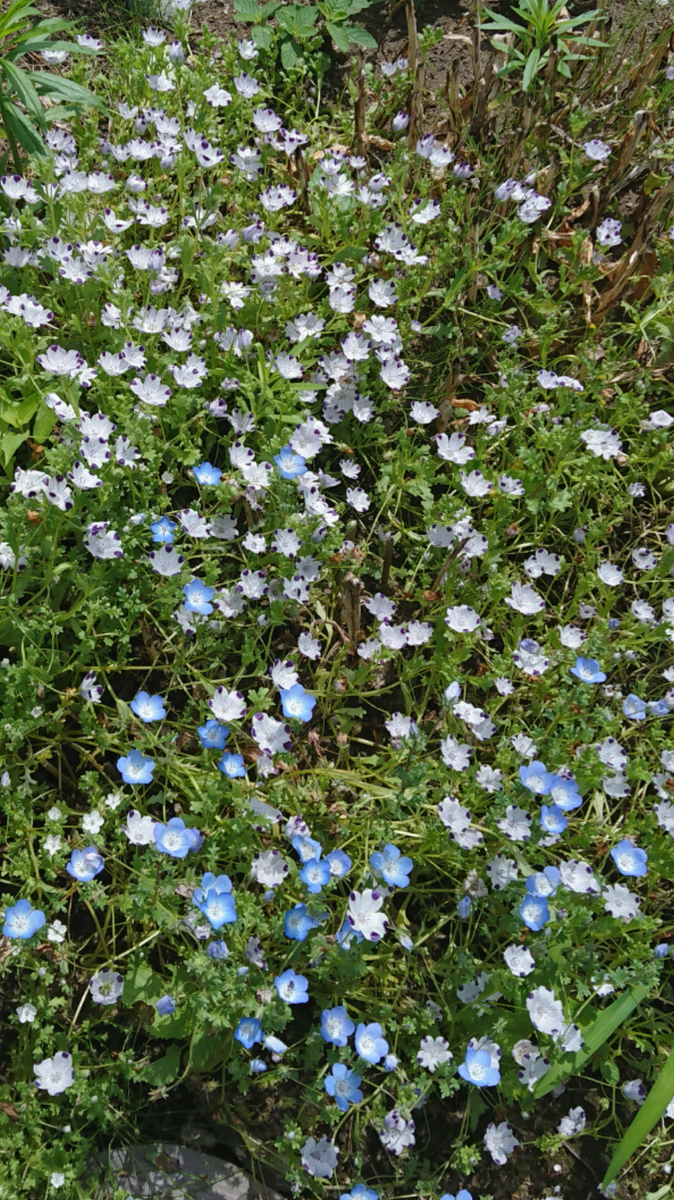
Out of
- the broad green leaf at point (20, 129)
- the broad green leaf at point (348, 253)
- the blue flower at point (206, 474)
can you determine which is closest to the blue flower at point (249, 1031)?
the blue flower at point (206, 474)

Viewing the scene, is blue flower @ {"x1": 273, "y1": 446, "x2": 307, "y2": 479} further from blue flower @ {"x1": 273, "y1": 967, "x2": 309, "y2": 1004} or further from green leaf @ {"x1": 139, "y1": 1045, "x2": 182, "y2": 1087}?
green leaf @ {"x1": 139, "y1": 1045, "x2": 182, "y2": 1087}

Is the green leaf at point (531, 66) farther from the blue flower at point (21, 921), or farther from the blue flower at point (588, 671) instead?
the blue flower at point (21, 921)

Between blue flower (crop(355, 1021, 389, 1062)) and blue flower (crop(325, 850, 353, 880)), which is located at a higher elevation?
blue flower (crop(325, 850, 353, 880))

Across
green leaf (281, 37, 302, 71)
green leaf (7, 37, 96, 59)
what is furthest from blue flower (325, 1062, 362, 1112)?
green leaf (281, 37, 302, 71)

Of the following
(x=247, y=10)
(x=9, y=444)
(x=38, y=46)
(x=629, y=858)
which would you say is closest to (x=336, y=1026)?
(x=629, y=858)

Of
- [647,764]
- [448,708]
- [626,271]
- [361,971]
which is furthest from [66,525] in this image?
[626,271]

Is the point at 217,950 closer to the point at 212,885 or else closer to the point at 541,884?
the point at 212,885
